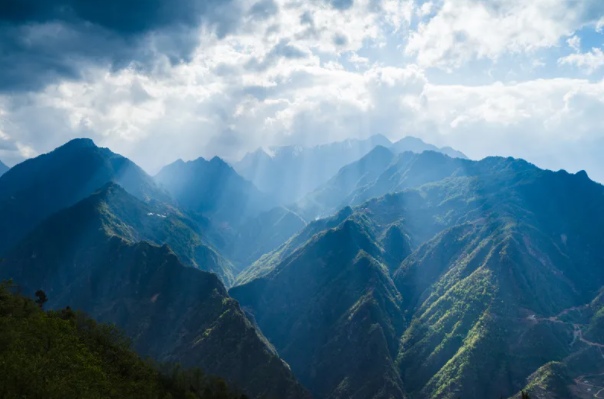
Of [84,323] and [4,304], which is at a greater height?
[4,304]

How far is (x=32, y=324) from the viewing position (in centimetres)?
12625

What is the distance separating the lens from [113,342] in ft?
525

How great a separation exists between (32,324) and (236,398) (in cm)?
9255

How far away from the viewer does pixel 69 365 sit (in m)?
112

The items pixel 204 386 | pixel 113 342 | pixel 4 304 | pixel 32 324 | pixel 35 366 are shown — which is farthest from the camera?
pixel 204 386

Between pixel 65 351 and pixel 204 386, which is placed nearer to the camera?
pixel 65 351

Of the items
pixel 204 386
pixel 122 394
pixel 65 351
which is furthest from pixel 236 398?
pixel 65 351

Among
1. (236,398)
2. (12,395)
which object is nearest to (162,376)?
(236,398)

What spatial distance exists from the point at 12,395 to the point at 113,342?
265 ft

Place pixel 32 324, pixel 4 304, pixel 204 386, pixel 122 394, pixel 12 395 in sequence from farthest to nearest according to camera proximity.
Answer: pixel 204 386
pixel 4 304
pixel 32 324
pixel 122 394
pixel 12 395

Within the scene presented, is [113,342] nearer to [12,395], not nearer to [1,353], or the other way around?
[1,353]

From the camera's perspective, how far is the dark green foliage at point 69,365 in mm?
91188

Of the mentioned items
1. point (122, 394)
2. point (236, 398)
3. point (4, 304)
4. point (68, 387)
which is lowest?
point (236, 398)

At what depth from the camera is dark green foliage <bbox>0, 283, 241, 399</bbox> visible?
91188 millimetres
